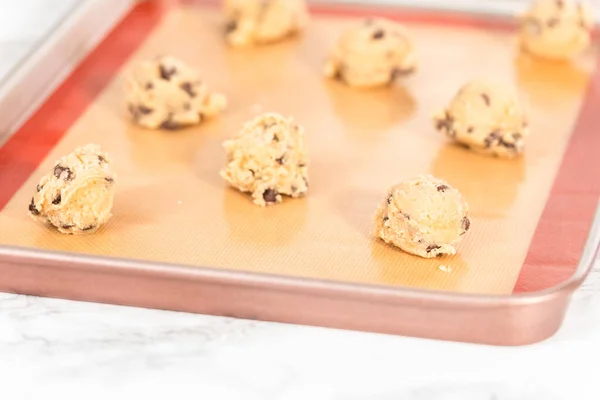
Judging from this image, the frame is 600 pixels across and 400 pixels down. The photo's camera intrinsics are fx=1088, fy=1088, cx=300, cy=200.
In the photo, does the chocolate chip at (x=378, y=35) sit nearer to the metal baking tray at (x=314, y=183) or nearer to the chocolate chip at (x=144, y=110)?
the metal baking tray at (x=314, y=183)

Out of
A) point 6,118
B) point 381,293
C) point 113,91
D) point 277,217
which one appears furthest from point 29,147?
point 381,293

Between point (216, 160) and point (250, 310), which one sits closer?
point (250, 310)

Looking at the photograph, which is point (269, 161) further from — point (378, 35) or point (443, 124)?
point (378, 35)

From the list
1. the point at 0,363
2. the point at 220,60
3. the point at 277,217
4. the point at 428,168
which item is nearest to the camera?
the point at 0,363

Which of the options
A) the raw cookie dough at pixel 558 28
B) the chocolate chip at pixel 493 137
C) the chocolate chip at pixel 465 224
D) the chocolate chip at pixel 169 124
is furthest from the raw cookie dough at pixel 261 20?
the chocolate chip at pixel 465 224

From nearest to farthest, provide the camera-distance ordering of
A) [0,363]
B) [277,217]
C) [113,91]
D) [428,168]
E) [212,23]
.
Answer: [0,363] → [277,217] → [428,168] → [113,91] → [212,23]

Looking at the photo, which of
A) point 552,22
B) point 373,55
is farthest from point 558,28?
point 373,55

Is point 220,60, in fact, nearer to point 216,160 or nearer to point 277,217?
point 216,160
